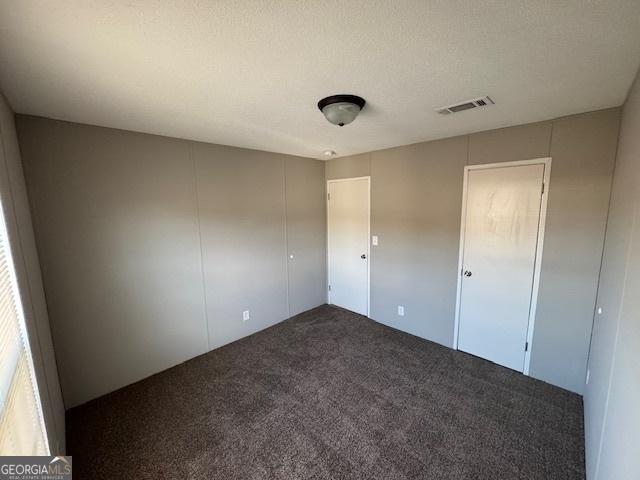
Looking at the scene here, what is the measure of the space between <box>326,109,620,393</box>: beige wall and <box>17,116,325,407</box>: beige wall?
1.49m

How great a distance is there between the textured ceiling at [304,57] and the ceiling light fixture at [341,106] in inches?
2.3

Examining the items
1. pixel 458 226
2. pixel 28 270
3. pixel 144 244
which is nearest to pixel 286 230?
pixel 144 244

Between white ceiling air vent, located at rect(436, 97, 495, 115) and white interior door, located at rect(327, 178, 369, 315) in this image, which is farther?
white interior door, located at rect(327, 178, 369, 315)

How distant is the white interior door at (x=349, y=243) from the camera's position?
3.88 m

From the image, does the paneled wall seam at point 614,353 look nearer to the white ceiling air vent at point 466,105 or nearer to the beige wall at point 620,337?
the beige wall at point 620,337

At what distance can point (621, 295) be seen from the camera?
145 cm

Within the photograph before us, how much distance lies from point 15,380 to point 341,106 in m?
2.11

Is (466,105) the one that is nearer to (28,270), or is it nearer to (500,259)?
(500,259)

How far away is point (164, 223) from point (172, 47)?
1.84 meters

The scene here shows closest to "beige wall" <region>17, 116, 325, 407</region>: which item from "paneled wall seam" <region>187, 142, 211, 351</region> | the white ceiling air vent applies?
"paneled wall seam" <region>187, 142, 211, 351</region>

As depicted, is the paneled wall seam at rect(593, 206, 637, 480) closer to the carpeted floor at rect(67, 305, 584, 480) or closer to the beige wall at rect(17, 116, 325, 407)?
the carpeted floor at rect(67, 305, 584, 480)

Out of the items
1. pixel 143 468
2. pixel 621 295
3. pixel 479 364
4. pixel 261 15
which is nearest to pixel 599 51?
pixel 621 295

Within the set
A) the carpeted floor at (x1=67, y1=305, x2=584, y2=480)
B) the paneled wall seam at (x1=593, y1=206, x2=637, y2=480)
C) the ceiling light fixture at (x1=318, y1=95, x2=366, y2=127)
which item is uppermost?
the ceiling light fixture at (x1=318, y1=95, x2=366, y2=127)

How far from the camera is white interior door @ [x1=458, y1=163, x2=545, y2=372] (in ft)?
8.23
